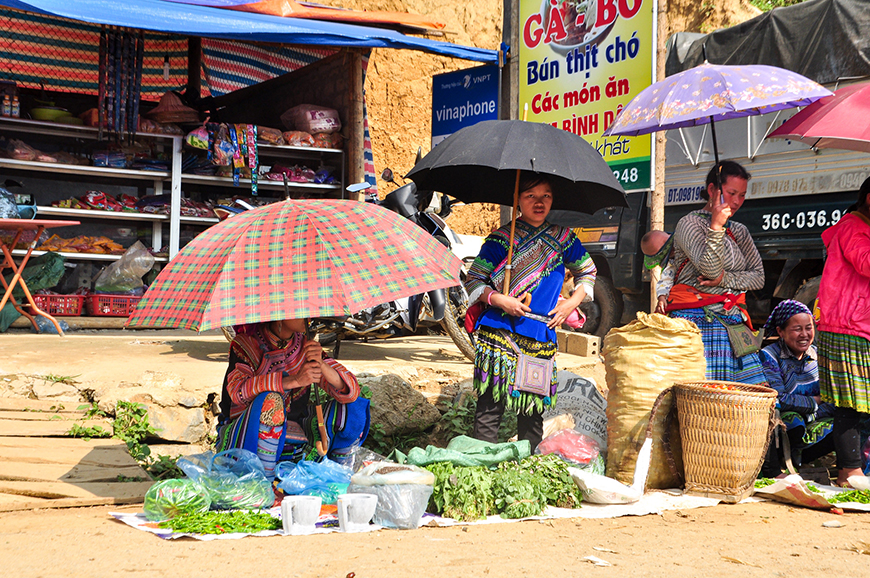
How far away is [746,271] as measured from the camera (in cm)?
441

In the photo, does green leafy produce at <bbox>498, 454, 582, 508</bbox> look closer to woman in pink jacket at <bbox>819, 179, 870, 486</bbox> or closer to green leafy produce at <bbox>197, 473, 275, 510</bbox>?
green leafy produce at <bbox>197, 473, 275, 510</bbox>

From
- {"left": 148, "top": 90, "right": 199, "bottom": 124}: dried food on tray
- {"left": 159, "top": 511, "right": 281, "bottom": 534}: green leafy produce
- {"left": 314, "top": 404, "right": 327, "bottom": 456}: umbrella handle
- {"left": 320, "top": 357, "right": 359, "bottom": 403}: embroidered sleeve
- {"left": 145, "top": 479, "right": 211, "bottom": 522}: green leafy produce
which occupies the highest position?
{"left": 148, "top": 90, "right": 199, "bottom": 124}: dried food on tray

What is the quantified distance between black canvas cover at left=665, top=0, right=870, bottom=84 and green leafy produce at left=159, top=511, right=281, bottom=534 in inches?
285

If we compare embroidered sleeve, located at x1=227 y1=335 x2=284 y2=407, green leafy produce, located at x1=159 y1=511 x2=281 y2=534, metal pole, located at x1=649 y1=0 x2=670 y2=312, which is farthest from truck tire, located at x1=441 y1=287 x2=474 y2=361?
green leafy produce, located at x1=159 y1=511 x2=281 y2=534

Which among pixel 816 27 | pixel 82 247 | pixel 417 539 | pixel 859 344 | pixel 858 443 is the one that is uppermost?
pixel 816 27

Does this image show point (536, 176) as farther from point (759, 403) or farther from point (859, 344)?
point (859, 344)

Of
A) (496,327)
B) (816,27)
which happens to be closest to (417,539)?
(496,327)

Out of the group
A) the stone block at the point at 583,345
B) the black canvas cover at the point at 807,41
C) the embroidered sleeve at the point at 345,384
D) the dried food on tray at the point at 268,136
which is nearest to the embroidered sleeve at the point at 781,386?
the stone block at the point at 583,345

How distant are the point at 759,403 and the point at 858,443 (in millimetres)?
728

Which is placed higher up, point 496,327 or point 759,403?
point 496,327

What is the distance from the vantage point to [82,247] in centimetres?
818

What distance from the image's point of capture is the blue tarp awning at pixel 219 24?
6.30 m

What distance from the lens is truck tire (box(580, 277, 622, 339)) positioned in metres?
10.3

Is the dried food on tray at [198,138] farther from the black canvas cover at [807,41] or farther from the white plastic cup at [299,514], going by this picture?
the black canvas cover at [807,41]
